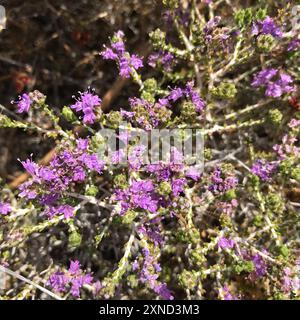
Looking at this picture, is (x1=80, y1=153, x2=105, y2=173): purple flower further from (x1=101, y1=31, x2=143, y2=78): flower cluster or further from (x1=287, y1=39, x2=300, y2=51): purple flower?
(x1=287, y1=39, x2=300, y2=51): purple flower

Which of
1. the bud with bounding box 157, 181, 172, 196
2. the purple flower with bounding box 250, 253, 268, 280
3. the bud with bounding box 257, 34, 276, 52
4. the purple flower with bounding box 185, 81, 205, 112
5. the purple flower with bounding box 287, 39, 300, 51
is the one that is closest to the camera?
the bud with bounding box 157, 181, 172, 196

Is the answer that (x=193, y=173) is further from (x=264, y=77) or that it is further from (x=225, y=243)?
(x=264, y=77)

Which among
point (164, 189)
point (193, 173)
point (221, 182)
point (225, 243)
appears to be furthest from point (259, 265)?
point (164, 189)

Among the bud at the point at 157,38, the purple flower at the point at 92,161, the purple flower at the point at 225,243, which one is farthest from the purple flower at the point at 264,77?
the purple flower at the point at 92,161

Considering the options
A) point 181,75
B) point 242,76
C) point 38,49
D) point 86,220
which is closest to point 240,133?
→ point 242,76

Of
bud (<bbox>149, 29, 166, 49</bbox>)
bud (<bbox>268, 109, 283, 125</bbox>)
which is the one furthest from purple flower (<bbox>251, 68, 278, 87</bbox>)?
bud (<bbox>149, 29, 166, 49</bbox>)

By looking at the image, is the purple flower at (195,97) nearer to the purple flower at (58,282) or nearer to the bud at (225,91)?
the bud at (225,91)
